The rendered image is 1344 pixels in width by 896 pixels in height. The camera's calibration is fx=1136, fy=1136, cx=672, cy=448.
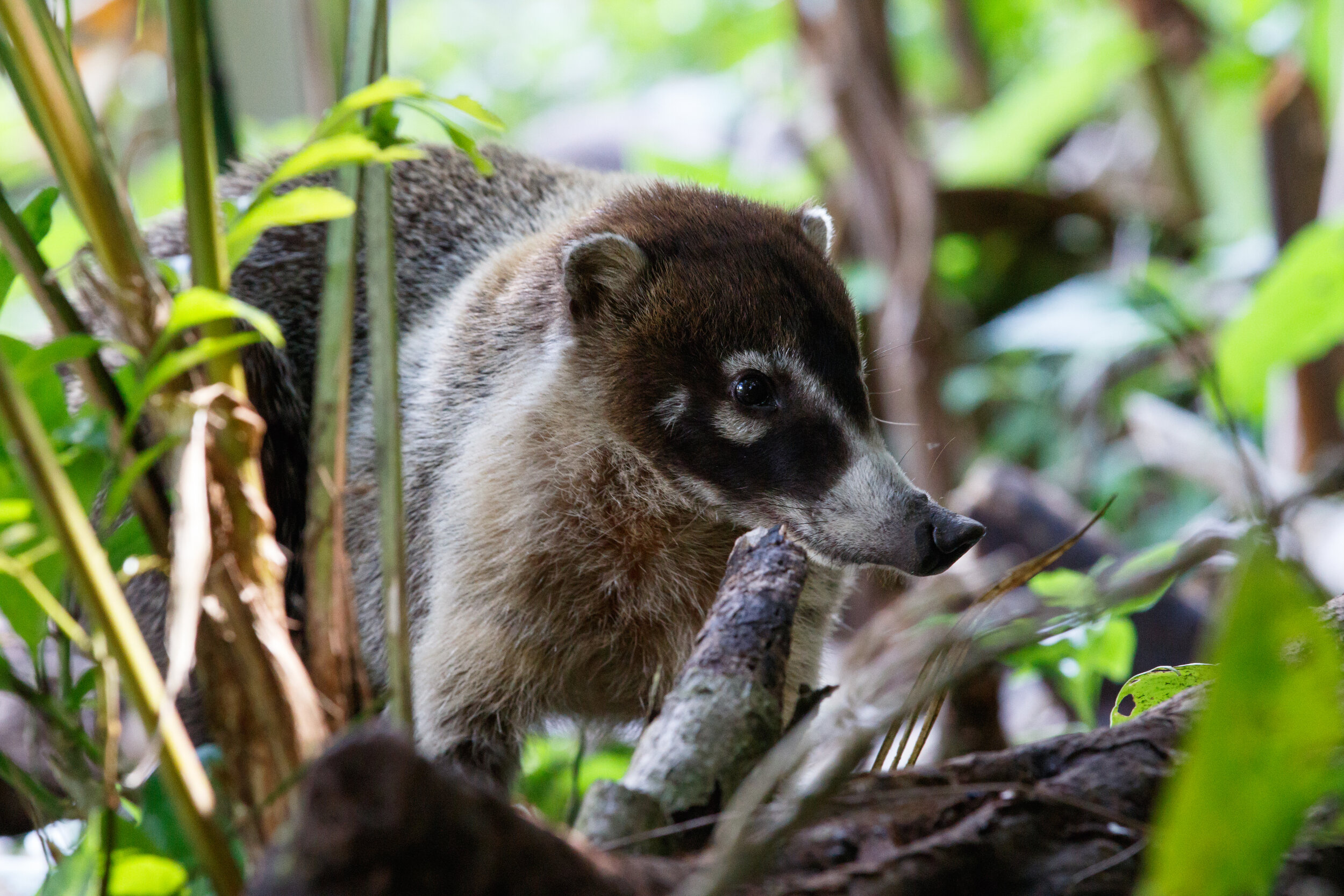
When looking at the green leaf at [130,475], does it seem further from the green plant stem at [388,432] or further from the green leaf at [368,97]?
the green leaf at [368,97]

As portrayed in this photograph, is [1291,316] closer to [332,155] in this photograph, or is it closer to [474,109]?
[474,109]

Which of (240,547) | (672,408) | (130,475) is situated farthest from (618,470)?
(130,475)

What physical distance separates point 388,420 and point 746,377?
0.96 m

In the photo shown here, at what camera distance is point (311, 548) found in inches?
41.9

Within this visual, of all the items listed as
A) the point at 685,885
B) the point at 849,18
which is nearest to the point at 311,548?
the point at 685,885

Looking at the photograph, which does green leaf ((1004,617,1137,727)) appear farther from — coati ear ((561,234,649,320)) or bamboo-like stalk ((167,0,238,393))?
bamboo-like stalk ((167,0,238,393))

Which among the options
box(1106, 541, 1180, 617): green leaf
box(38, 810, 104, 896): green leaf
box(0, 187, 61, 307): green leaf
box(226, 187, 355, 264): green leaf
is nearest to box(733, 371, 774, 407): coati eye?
box(1106, 541, 1180, 617): green leaf

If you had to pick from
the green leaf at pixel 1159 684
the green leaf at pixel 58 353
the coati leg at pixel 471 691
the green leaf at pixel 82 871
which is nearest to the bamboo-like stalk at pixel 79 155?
the green leaf at pixel 58 353

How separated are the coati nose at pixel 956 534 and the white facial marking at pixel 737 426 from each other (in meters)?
0.35

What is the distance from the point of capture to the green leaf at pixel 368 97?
3.58 ft

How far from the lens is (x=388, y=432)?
1100 mm

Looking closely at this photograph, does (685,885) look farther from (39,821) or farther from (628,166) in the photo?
(628,166)

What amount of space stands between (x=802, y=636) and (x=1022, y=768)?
37.7 inches

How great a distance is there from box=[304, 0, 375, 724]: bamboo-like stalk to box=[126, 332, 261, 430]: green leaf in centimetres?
9
